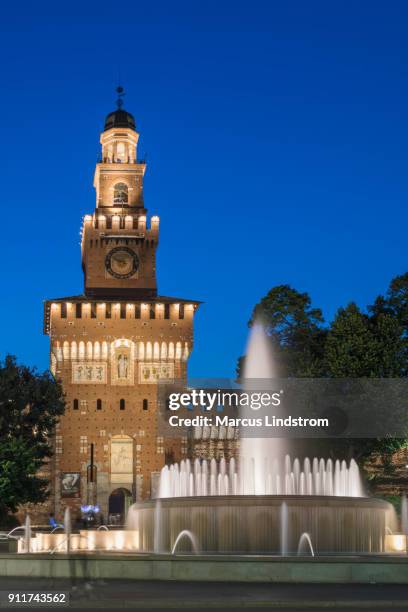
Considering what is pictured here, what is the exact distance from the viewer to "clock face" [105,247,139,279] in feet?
223

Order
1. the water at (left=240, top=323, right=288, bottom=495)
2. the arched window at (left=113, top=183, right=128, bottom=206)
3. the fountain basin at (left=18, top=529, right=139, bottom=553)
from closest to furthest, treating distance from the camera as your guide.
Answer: the fountain basin at (left=18, top=529, right=139, bottom=553) → the water at (left=240, top=323, right=288, bottom=495) → the arched window at (left=113, top=183, right=128, bottom=206)

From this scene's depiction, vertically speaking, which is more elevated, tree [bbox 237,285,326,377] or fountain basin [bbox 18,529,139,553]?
tree [bbox 237,285,326,377]

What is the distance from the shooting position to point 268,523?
23078 mm

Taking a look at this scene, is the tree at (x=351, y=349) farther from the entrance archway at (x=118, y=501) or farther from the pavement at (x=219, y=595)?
the pavement at (x=219, y=595)

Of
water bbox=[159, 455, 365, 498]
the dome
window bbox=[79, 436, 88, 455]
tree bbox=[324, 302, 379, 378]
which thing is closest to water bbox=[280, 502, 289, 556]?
water bbox=[159, 455, 365, 498]

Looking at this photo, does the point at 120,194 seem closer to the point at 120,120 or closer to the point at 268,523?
the point at 120,120

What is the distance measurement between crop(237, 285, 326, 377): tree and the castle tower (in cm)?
714

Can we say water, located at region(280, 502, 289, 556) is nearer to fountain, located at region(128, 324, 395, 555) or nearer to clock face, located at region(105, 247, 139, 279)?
fountain, located at region(128, 324, 395, 555)

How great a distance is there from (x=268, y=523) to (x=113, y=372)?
41100mm

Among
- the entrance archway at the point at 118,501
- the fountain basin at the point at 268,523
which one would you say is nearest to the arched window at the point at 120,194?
the entrance archway at the point at 118,501

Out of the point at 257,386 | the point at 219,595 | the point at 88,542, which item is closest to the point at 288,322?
the point at 257,386

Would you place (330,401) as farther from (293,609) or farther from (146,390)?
(293,609)

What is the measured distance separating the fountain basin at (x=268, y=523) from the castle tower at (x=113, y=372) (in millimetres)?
36657

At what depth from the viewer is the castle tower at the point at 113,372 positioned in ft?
202
